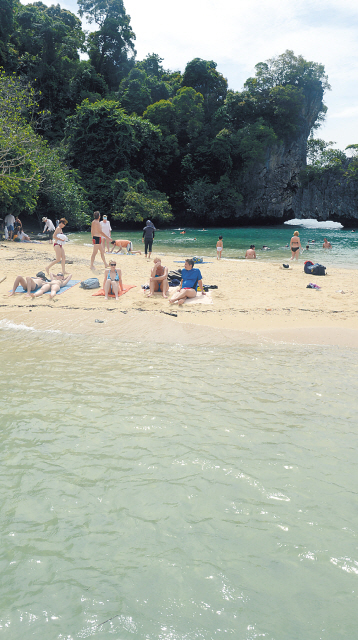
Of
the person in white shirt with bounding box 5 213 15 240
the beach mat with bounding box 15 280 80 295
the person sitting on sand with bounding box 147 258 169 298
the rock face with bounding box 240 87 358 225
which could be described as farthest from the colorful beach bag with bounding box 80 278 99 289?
the rock face with bounding box 240 87 358 225

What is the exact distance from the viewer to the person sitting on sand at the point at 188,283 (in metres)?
9.64

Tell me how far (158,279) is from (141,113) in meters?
40.6

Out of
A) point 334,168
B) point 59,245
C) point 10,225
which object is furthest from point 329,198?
point 59,245

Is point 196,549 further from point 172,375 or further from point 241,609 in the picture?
point 172,375

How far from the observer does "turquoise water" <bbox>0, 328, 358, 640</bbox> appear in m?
2.38

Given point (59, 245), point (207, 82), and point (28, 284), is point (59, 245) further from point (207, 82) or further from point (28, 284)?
point (207, 82)

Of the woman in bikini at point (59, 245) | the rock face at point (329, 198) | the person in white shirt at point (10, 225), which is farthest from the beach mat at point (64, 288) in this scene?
the rock face at point (329, 198)

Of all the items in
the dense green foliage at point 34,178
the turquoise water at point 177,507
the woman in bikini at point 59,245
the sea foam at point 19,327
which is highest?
the dense green foliage at point 34,178

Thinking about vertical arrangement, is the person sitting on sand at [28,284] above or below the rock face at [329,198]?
below

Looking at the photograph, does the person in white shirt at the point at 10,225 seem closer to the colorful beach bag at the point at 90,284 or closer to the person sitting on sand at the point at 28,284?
the person sitting on sand at the point at 28,284

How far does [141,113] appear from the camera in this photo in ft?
145

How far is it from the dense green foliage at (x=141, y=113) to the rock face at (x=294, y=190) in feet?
3.54

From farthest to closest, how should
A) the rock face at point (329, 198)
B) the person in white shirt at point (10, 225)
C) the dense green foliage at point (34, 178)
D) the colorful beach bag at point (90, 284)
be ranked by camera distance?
the rock face at point (329, 198)
the dense green foliage at point (34, 178)
the person in white shirt at point (10, 225)
the colorful beach bag at point (90, 284)

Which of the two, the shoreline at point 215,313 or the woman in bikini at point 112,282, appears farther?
the woman in bikini at point 112,282
